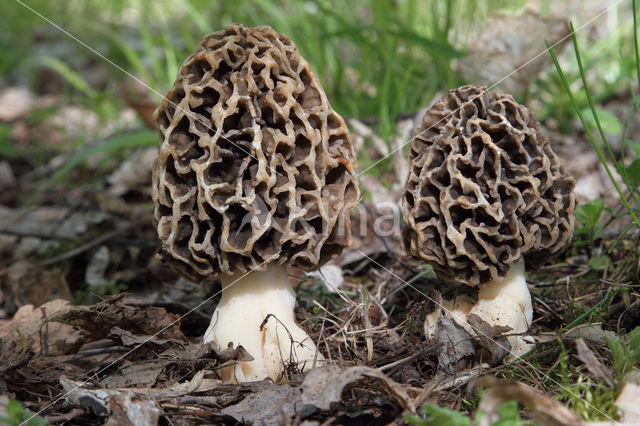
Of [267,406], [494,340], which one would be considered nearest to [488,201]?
[494,340]

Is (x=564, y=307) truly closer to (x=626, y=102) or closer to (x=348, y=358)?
(x=348, y=358)

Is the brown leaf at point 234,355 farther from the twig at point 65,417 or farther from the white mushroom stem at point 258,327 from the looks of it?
the twig at point 65,417

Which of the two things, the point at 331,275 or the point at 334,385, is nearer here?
the point at 334,385

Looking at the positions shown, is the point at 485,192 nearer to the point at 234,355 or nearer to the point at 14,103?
the point at 234,355

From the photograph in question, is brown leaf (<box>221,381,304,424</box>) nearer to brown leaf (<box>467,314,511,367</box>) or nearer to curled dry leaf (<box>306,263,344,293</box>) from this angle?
brown leaf (<box>467,314,511,367</box>)

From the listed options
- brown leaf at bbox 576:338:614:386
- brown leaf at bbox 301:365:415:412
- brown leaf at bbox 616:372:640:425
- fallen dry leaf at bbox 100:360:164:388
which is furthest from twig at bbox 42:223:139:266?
brown leaf at bbox 616:372:640:425

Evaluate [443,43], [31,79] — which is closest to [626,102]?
[443,43]
